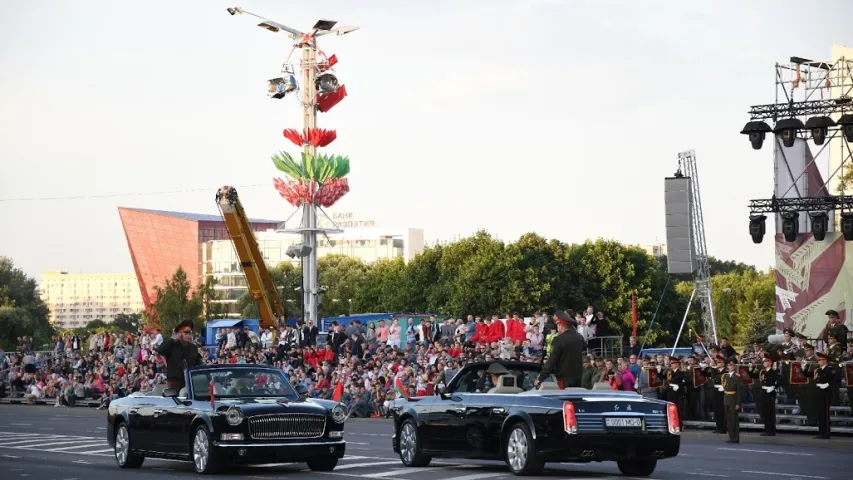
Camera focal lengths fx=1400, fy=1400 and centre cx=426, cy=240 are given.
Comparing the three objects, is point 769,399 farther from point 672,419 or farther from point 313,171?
point 313,171

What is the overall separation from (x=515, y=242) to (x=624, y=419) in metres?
84.6

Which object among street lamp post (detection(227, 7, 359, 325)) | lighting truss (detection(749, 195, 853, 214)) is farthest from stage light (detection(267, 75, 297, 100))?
lighting truss (detection(749, 195, 853, 214))

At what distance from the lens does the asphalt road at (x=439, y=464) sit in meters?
18.0

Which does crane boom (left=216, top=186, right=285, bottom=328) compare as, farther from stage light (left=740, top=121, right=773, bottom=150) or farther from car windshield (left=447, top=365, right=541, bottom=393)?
car windshield (left=447, top=365, right=541, bottom=393)

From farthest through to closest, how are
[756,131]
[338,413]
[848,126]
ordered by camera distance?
[756,131]
[848,126]
[338,413]

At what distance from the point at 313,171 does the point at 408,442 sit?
179ft

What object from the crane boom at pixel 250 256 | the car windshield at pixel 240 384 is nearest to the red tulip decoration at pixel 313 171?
the crane boom at pixel 250 256

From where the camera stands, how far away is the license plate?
54.0ft

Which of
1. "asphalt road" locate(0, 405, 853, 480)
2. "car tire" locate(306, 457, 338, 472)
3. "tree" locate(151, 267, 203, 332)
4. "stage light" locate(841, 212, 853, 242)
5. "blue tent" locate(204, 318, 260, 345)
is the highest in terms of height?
"tree" locate(151, 267, 203, 332)

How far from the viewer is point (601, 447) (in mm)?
16422

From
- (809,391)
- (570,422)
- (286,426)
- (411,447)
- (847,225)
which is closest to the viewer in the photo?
(570,422)

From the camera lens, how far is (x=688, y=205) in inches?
1677

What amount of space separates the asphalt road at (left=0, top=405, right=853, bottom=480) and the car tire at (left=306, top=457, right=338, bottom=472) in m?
0.14

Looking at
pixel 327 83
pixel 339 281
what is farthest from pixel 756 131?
pixel 339 281
